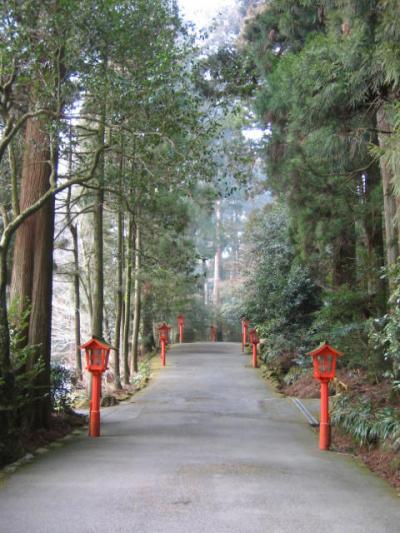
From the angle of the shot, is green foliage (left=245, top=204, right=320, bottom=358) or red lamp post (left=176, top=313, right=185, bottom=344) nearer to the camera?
green foliage (left=245, top=204, right=320, bottom=358)

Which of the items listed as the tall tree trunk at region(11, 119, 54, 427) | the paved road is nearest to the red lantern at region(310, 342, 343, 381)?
the paved road

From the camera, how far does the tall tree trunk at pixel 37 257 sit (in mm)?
9656

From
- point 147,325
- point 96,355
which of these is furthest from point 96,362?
point 147,325

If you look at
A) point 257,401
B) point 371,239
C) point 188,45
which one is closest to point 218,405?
point 257,401

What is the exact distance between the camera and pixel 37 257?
9.86 metres

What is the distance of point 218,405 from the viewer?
1352cm

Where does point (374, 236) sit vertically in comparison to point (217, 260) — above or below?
below

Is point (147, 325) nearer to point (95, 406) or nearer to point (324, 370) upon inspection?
point (95, 406)

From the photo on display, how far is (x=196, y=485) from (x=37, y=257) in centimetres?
509

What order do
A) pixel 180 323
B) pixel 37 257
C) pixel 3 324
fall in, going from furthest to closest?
1. pixel 180 323
2. pixel 37 257
3. pixel 3 324

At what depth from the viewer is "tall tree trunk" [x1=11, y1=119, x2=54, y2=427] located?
9.66 meters

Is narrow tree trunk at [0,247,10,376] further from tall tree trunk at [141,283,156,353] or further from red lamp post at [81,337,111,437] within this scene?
tall tree trunk at [141,283,156,353]

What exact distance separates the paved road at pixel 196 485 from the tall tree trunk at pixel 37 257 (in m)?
1.56

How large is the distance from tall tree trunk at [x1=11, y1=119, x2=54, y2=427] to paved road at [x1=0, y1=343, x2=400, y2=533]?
1.56m
